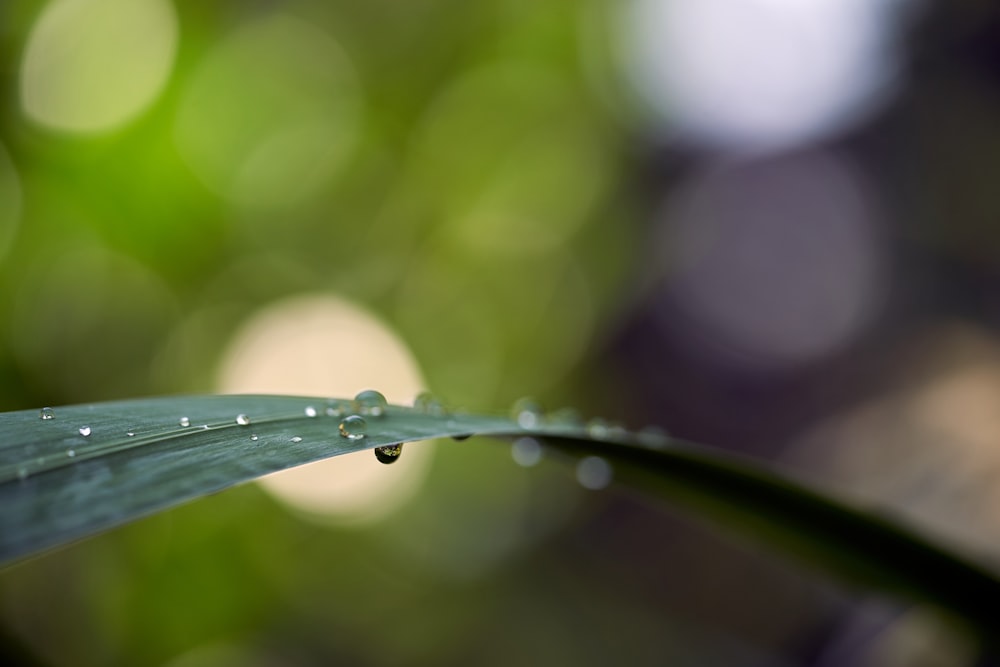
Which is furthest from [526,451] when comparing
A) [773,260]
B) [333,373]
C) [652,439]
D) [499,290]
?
[773,260]

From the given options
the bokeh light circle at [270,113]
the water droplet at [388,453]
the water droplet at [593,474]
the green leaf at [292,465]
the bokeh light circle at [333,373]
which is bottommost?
the green leaf at [292,465]

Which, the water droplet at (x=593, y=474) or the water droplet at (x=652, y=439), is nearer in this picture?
the water droplet at (x=652, y=439)

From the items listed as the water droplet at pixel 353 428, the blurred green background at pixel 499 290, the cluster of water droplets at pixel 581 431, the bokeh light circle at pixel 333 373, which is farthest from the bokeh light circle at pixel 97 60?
the water droplet at pixel 353 428

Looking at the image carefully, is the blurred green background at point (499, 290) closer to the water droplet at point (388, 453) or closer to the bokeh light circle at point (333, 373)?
the bokeh light circle at point (333, 373)

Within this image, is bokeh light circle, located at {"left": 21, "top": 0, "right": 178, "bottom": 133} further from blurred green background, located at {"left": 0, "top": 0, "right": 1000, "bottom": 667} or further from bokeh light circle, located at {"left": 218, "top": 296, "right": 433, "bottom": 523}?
bokeh light circle, located at {"left": 218, "top": 296, "right": 433, "bottom": 523}

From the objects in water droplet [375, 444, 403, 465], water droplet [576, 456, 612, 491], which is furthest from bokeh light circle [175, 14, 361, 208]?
water droplet [375, 444, 403, 465]

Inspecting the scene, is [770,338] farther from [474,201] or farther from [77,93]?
[77,93]
